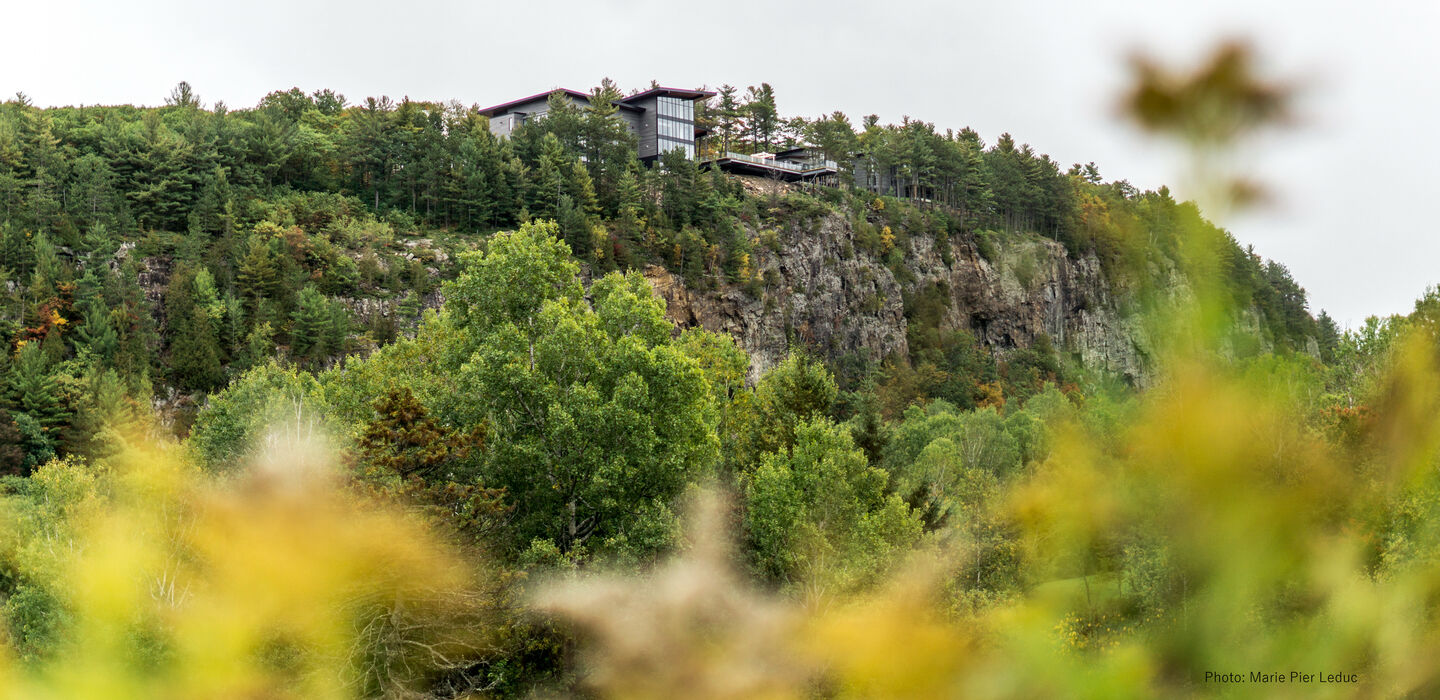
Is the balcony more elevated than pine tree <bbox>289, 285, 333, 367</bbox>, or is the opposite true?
the balcony

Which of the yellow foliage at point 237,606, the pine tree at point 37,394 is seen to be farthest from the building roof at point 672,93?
the yellow foliage at point 237,606

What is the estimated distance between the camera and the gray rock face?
63781mm

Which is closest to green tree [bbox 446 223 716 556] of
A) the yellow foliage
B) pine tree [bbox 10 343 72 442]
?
the yellow foliage

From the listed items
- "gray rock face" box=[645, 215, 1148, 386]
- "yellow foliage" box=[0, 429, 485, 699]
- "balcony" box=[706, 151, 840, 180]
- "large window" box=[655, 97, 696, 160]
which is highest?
"large window" box=[655, 97, 696, 160]

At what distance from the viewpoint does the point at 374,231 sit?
56.3 metres

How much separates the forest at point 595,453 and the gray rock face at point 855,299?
143 centimetres

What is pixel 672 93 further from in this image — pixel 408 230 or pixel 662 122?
pixel 408 230

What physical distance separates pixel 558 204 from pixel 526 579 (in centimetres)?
4752

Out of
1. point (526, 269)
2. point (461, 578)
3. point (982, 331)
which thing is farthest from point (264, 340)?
point (982, 331)

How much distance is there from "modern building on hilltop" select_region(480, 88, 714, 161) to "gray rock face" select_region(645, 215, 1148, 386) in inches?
527

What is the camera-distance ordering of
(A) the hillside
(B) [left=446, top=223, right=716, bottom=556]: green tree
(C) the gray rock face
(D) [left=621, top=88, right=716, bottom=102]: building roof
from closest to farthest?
(B) [left=446, top=223, right=716, bottom=556]: green tree, (A) the hillside, (C) the gray rock face, (D) [left=621, top=88, right=716, bottom=102]: building roof

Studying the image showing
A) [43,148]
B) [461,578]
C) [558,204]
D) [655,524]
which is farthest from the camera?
[558,204]

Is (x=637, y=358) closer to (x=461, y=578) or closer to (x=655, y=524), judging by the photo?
(x=655, y=524)

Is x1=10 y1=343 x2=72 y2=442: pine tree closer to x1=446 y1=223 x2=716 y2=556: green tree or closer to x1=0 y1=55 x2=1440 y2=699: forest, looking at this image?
x1=0 y1=55 x2=1440 y2=699: forest
